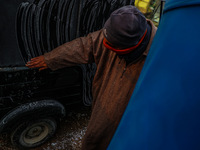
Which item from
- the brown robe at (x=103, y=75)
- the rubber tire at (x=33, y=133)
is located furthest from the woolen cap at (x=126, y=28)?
the rubber tire at (x=33, y=133)

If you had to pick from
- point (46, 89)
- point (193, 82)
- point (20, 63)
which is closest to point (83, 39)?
point (20, 63)

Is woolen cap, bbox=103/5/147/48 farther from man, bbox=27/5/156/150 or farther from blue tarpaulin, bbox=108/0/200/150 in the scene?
blue tarpaulin, bbox=108/0/200/150

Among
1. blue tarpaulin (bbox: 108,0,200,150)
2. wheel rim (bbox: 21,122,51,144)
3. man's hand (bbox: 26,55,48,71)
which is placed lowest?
wheel rim (bbox: 21,122,51,144)

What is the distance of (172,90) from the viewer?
52cm

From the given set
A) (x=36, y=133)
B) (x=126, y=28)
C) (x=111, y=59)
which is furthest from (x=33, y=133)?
(x=126, y=28)

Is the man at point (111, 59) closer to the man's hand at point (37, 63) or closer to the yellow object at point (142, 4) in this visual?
the man's hand at point (37, 63)

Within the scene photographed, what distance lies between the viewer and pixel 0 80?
1476mm

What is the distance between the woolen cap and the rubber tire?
1684 millimetres

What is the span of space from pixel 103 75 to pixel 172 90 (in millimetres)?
1174

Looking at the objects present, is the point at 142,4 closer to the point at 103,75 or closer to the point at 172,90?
the point at 103,75

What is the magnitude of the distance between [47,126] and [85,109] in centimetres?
106

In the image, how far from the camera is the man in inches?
43.2

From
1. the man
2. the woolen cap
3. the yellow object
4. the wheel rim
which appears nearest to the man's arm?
the man

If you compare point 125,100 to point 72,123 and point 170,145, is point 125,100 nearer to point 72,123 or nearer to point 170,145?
point 170,145
